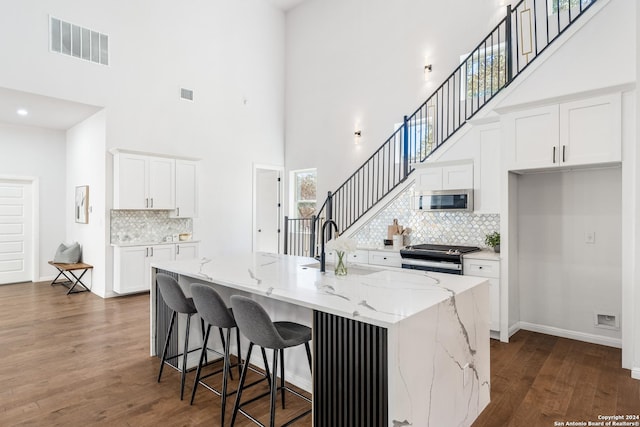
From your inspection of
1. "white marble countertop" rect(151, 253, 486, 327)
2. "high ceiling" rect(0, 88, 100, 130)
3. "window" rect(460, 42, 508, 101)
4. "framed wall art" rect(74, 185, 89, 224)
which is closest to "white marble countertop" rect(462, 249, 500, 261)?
"white marble countertop" rect(151, 253, 486, 327)

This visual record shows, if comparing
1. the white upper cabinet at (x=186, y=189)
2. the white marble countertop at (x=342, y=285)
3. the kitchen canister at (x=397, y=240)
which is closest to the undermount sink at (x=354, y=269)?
the white marble countertop at (x=342, y=285)

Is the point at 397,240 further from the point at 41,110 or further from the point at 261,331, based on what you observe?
the point at 41,110

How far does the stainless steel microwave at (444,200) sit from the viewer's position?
4414 millimetres

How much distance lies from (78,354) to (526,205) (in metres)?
5.08

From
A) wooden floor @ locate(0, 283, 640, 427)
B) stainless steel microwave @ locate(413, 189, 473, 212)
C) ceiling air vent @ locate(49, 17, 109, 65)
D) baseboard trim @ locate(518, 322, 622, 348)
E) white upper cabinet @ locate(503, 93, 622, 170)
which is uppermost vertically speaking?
ceiling air vent @ locate(49, 17, 109, 65)

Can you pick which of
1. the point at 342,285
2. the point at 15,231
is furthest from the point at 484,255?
the point at 15,231

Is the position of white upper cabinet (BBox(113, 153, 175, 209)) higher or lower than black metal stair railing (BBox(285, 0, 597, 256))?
lower

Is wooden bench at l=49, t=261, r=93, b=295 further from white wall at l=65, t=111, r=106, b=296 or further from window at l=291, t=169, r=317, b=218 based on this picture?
window at l=291, t=169, r=317, b=218

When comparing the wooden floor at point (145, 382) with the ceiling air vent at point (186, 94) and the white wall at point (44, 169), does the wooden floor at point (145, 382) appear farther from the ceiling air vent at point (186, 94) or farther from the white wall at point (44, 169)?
the ceiling air vent at point (186, 94)

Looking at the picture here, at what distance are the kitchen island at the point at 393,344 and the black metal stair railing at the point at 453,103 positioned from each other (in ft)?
9.11

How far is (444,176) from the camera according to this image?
4.70 m

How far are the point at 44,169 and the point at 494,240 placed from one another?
820 centimetres

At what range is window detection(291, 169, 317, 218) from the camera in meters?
8.23

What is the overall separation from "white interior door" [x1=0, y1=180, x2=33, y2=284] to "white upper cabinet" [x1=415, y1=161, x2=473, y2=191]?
7413mm
